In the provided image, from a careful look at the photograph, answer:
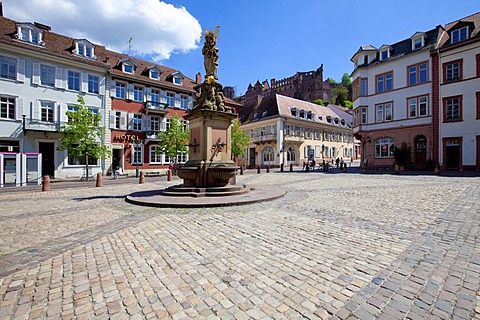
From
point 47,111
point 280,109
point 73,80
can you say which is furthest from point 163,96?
point 280,109

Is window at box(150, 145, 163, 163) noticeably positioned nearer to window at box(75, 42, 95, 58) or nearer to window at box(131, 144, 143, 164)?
window at box(131, 144, 143, 164)

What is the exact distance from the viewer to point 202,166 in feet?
33.5

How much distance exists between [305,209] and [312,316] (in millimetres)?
5417

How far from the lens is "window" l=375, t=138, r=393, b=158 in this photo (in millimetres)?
29750

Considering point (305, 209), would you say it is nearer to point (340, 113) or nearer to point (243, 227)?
point (243, 227)

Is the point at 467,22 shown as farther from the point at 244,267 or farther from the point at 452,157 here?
the point at 244,267

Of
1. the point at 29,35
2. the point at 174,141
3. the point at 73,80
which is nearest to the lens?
the point at 29,35

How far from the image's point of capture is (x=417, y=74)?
27203 mm

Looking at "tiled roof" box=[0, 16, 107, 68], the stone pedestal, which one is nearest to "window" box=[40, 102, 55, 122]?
"tiled roof" box=[0, 16, 107, 68]

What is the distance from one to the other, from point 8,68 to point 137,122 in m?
12.2

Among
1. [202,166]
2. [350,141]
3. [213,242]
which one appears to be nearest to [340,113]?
[350,141]

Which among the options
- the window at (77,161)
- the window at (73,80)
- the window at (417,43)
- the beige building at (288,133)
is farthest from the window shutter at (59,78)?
the window at (417,43)

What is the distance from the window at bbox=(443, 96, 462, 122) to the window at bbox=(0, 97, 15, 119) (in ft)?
133

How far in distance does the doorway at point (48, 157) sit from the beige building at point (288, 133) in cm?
2954
